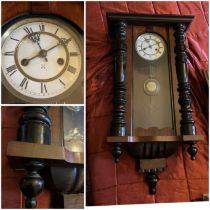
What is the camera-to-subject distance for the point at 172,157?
1.03 meters

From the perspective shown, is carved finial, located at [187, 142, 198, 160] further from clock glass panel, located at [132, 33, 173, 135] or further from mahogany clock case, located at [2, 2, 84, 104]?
mahogany clock case, located at [2, 2, 84, 104]

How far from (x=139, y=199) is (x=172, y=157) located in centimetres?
18

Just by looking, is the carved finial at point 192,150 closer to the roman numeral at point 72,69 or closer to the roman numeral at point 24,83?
the roman numeral at point 72,69

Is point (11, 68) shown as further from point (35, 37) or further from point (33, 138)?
point (33, 138)

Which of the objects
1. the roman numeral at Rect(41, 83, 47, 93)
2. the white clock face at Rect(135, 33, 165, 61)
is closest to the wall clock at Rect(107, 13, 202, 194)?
the white clock face at Rect(135, 33, 165, 61)

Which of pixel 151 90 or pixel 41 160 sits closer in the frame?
pixel 41 160

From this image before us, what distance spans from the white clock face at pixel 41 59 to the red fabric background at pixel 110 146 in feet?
0.32

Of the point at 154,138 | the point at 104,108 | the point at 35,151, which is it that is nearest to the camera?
the point at 35,151

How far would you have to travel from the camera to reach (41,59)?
38.3 inches

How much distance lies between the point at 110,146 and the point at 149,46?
0.37 metres

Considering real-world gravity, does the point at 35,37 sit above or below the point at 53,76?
above

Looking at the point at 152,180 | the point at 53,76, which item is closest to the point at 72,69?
the point at 53,76

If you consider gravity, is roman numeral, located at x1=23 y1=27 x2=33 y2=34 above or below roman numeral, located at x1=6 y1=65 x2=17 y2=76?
above

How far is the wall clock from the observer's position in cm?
96
